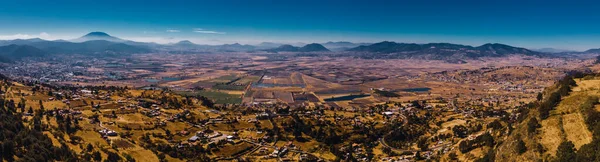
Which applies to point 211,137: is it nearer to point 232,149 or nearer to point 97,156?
point 232,149

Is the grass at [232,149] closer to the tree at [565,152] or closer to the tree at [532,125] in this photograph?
the tree at [532,125]

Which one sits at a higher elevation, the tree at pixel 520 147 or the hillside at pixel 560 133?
the hillside at pixel 560 133

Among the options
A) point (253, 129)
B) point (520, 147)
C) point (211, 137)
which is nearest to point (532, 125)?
point (520, 147)

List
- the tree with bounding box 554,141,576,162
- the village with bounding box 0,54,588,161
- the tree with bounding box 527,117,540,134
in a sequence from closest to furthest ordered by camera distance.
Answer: the tree with bounding box 554,141,576,162 < the tree with bounding box 527,117,540,134 < the village with bounding box 0,54,588,161

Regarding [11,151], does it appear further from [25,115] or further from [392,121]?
[392,121]

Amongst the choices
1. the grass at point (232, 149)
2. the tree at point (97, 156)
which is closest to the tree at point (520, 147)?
the grass at point (232, 149)

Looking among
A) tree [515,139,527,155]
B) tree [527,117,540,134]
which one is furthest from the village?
tree [515,139,527,155]

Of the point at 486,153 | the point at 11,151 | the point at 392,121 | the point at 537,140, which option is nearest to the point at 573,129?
the point at 537,140

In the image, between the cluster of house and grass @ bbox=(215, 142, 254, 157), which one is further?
the cluster of house

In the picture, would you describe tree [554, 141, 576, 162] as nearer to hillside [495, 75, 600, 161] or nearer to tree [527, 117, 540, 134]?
hillside [495, 75, 600, 161]

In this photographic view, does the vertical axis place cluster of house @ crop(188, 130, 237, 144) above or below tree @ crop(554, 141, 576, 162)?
below

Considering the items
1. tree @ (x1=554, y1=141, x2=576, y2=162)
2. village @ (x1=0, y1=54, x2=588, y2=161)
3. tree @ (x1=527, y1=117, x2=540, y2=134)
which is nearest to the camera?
tree @ (x1=554, y1=141, x2=576, y2=162)
